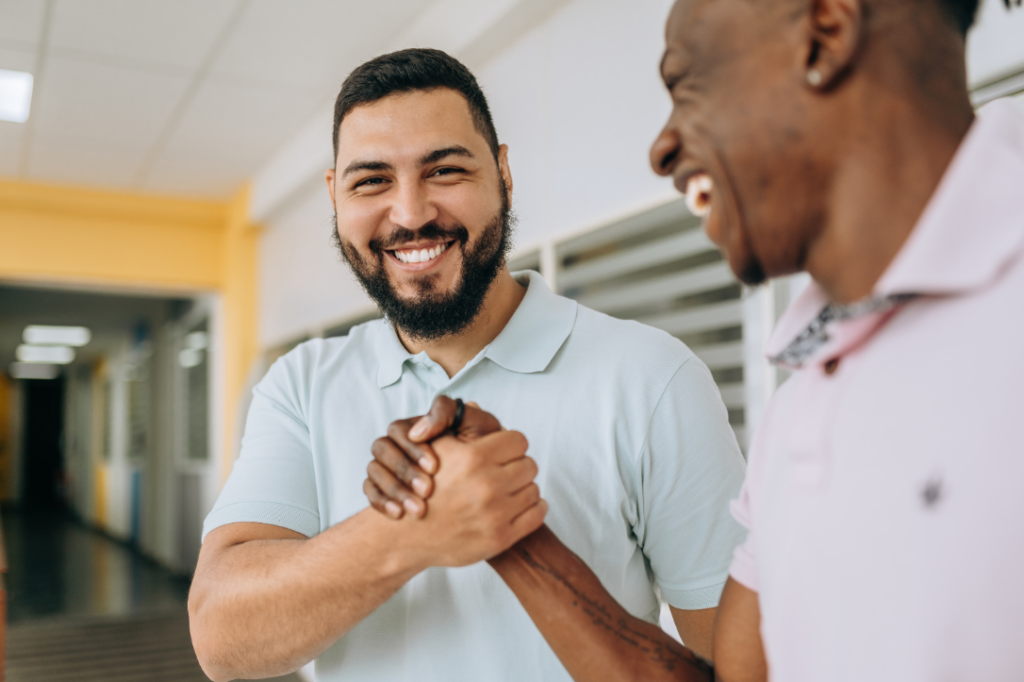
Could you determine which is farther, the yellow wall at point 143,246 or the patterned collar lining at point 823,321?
the yellow wall at point 143,246

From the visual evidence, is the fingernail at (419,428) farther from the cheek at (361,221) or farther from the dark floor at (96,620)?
the dark floor at (96,620)

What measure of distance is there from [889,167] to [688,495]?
64 centimetres

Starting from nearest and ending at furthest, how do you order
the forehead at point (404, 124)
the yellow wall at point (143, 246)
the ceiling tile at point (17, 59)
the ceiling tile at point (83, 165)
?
1. the forehead at point (404, 124)
2. the ceiling tile at point (17, 59)
3. the ceiling tile at point (83, 165)
4. the yellow wall at point (143, 246)

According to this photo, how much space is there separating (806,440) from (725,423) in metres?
0.56

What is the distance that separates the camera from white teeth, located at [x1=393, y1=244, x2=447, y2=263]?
121 cm

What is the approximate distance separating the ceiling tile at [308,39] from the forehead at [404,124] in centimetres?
227

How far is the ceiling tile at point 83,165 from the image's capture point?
4828 millimetres

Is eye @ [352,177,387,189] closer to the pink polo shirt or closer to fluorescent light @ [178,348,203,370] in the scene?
the pink polo shirt

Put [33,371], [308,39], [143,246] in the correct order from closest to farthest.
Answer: [308,39] → [143,246] → [33,371]

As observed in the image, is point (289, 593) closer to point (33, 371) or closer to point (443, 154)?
point (443, 154)

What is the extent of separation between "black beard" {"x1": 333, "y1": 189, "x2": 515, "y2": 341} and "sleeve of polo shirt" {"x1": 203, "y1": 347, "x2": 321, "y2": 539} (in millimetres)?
190

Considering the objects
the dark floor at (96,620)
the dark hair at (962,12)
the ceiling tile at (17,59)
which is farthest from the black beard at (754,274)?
the dark floor at (96,620)

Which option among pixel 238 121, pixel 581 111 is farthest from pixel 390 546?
pixel 238 121

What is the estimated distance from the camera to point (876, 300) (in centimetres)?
54
